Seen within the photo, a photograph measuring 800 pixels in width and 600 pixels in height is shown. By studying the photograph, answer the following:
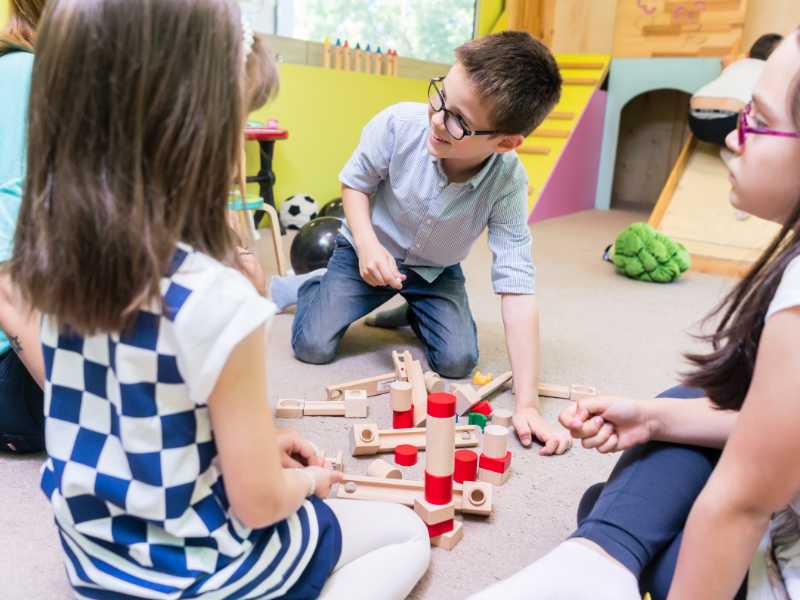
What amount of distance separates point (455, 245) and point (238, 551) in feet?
3.13

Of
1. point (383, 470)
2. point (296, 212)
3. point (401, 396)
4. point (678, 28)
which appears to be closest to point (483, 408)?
point (401, 396)

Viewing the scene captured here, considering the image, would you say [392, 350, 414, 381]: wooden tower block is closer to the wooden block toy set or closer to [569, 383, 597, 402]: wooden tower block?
the wooden block toy set

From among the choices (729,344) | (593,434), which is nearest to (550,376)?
(593,434)

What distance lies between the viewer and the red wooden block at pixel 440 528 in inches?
32.2

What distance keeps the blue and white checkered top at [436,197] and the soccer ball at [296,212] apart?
4.36 feet

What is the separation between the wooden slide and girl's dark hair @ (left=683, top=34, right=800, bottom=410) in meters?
1.84

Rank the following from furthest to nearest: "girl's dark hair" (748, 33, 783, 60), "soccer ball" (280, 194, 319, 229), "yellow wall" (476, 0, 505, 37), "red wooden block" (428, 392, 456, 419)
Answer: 1. "yellow wall" (476, 0, 505, 37)
2. "girl's dark hair" (748, 33, 783, 60)
3. "soccer ball" (280, 194, 319, 229)
4. "red wooden block" (428, 392, 456, 419)

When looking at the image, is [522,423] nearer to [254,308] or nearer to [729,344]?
[729,344]

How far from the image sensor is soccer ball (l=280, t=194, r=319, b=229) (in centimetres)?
271

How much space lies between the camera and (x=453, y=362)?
1379 mm

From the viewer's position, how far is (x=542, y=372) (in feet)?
4.70

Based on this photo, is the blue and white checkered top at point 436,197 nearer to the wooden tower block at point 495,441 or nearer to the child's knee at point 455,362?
the child's knee at point 455,362

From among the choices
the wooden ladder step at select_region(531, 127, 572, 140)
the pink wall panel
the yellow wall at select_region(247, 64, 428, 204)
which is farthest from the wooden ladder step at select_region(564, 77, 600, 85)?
the yellow wall at select_region(247, 64, 428, 204)

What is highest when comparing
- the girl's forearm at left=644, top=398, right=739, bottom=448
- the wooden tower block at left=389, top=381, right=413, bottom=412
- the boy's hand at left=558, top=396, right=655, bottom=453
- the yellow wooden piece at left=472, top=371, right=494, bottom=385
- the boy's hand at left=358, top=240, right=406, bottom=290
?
the girl's forearm at left=644, top=398, right=739, bottom=448
